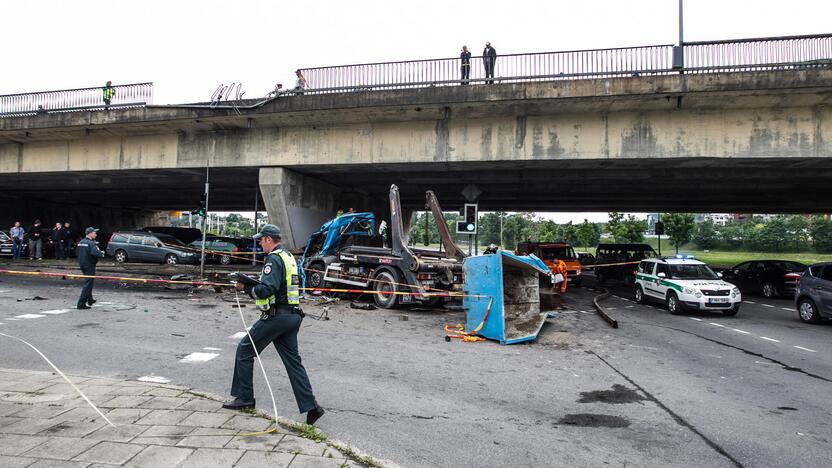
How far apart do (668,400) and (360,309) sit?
798 cm

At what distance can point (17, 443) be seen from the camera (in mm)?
3625

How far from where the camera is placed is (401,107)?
47.7 ft

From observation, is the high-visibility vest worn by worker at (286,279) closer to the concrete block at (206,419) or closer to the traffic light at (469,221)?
the concrete block at (206,419)

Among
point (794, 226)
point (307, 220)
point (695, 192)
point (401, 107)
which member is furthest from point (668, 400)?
point (794, 226)

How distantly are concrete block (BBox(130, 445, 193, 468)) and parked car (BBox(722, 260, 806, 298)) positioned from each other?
803 inches

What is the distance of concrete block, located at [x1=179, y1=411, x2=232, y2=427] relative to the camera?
161 inches

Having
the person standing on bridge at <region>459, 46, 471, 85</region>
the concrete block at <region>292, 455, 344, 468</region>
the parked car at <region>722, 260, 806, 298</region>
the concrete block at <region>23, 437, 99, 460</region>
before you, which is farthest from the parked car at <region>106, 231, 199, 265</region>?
the parked car at <region>722, 260, 806, 298</region>

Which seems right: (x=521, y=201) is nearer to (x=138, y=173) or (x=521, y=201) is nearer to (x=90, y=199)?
(x=138, y=173)

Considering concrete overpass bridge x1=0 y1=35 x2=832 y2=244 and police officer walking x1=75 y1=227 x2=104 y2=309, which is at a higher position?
concrete overpass bridge x1=0 y1=35 x2=832 y2=244

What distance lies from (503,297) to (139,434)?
6604mm

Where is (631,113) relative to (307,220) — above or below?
above

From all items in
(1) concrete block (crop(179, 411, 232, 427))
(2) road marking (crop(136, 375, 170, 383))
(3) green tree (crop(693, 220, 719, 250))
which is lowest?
(2) road marking (crop(136, 375, 170, 383))

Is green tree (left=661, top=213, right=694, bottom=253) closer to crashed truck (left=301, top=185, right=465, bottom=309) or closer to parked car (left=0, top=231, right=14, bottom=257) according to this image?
crashed truck (left=301, top=185, right=465, bottom=309)

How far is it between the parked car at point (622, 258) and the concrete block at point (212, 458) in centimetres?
2224
